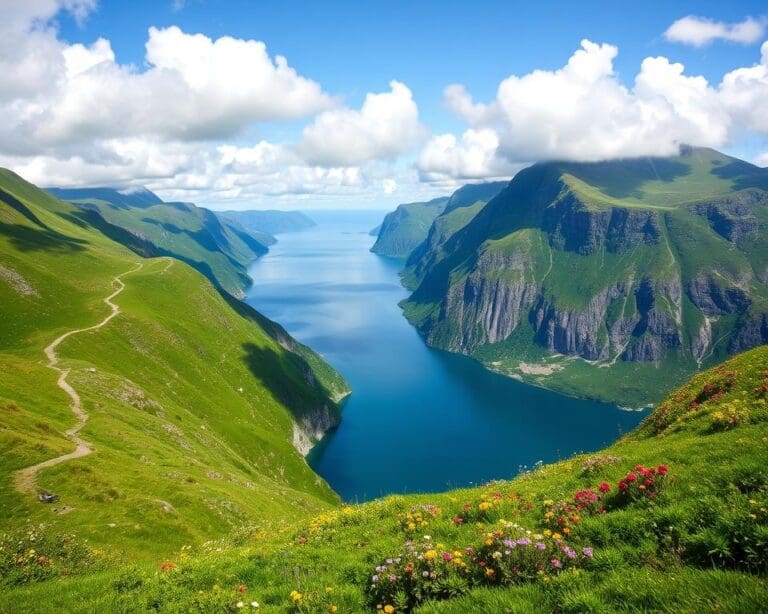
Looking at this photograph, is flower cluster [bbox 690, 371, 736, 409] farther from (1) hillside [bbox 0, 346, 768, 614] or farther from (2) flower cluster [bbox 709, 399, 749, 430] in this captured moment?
(1) hillside [bbox 0, 346, 768, 614]

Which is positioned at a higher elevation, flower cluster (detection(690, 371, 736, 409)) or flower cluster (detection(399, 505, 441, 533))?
flower cluster (detection(690, 371, 736, 409))

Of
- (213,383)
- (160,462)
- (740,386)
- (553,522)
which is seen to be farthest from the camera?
(213,383)

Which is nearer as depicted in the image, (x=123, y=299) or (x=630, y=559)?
(x=630, y=559)

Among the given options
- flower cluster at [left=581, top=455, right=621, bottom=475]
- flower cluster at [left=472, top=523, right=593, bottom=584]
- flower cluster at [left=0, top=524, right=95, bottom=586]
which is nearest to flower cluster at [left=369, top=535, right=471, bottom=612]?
flower cluster at [left=472, top=523, right=593, bottom=584]

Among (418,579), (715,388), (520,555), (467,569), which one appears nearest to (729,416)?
(715,388)

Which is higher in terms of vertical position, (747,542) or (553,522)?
(747,542)

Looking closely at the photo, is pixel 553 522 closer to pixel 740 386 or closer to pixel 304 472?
pixel 740 386

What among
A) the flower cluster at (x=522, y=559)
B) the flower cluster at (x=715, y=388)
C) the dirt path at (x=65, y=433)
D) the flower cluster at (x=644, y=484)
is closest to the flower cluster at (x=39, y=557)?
the flower cluster at (x=522, y=559)

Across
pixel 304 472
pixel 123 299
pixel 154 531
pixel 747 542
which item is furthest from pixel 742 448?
pixel 123 299
